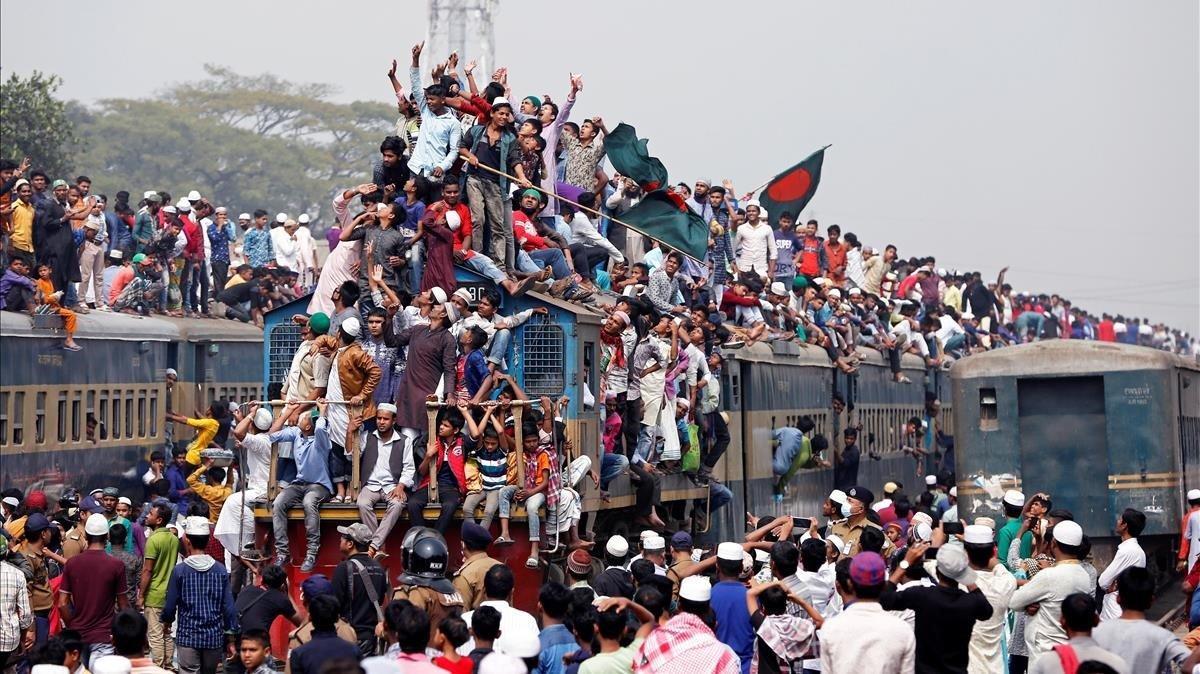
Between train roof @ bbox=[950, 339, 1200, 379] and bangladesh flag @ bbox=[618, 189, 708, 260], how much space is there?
3146 millimetres

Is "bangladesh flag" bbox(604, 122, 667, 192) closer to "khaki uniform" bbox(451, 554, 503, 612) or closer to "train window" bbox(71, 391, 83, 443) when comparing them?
"train window" bbox(71, 391, 83, 443)

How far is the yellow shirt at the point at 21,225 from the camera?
2138cm

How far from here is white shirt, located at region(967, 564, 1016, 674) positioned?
11.4 meters

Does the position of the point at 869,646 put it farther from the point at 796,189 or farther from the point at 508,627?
the point at 796,189

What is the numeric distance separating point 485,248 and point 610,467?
2220 millimetres

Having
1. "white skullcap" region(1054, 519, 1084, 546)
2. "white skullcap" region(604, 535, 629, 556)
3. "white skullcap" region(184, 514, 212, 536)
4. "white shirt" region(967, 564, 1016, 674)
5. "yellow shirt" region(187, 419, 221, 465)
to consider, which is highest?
"yellow shirt" region(187, 419, 221, 465)

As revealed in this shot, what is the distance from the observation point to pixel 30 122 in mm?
46812

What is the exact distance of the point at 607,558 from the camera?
17.7 m

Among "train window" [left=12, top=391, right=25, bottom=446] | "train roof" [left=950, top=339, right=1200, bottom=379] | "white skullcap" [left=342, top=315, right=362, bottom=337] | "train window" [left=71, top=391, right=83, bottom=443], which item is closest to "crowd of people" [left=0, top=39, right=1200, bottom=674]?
"white skullcap" [left=342, top=315, right=362, bottom=337]

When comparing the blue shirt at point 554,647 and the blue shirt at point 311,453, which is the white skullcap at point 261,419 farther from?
the blue shirt at point 554,647

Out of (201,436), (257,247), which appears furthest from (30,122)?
(201,436)

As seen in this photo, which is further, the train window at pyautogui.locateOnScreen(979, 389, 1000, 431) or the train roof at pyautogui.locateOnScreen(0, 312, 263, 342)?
the train roof at pyautogui.locateOnScreen(0, 312, 263, 342)

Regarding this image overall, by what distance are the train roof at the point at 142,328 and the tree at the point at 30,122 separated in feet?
72.1

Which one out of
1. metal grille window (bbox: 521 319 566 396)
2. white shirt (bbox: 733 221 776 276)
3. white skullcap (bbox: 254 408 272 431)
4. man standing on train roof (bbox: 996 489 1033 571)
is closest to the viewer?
man standing on train roof (bbox: 996 489 1033 571)
